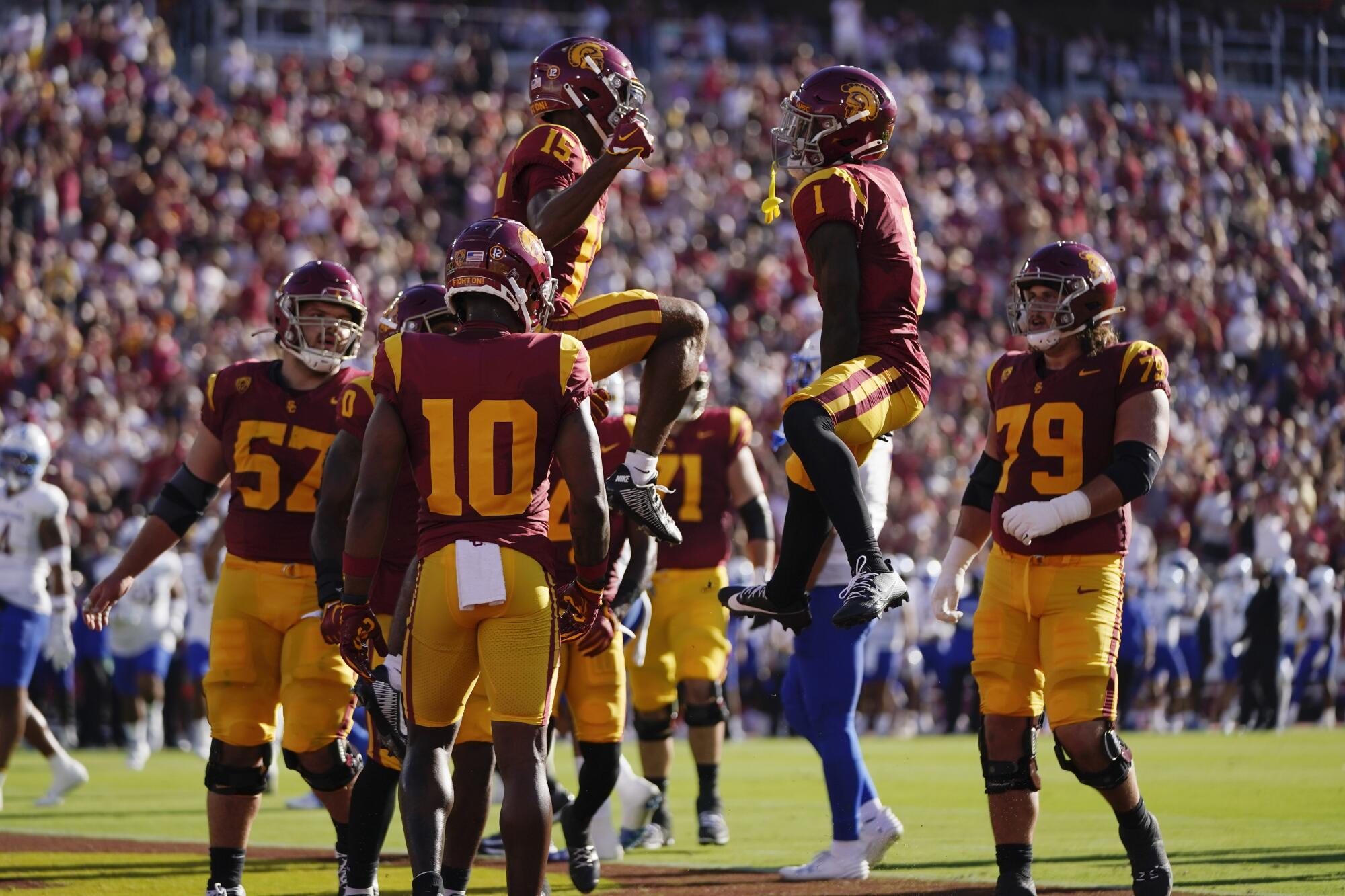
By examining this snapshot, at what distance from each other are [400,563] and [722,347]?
16628 mm

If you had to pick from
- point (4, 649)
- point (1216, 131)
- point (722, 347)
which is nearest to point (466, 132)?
point (722, 347)

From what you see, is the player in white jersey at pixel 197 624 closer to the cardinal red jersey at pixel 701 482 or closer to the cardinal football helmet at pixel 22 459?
the cardinal football helmet at pixel 22 459

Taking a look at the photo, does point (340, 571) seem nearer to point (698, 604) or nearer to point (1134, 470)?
point (1134, 470)

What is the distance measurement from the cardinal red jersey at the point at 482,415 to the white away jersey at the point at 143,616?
11.2 m

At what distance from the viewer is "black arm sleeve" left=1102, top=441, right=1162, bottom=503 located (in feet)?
21.9

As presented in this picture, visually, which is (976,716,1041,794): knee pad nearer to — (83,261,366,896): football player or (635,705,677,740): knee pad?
(83,261,366,896): football player

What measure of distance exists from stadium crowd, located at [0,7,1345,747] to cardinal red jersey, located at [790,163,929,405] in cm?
1203

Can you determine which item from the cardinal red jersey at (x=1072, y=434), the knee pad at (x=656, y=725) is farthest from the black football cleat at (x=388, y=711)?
the knee pad at (x=656, y=725)

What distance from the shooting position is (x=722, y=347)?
2367 cm

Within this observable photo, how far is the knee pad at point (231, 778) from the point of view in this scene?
23.3 ft

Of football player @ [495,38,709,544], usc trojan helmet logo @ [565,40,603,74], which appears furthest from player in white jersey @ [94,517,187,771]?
usc trojan helmet logo @ [565,40,603,74]

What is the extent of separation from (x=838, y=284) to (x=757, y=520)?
394 cm

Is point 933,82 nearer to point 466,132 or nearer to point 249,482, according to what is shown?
point 466,132

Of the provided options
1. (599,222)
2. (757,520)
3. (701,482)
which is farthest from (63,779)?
(599,222)
